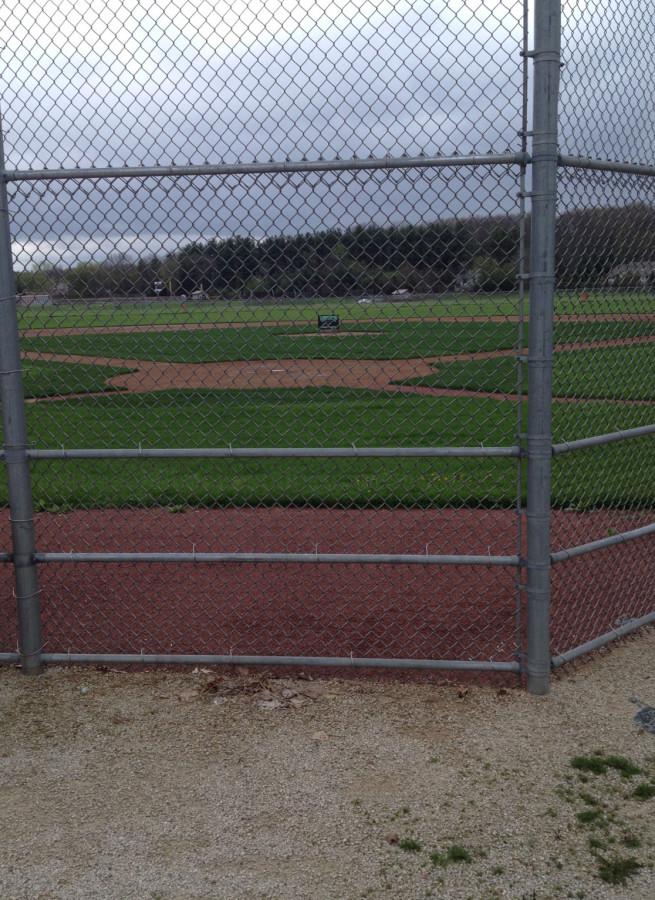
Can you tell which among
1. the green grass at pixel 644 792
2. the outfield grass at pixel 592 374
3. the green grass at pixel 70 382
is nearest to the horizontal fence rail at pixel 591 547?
the outfield grass at pixel 592 374

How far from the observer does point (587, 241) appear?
4.61 metres

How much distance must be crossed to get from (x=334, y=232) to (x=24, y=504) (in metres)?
2.09

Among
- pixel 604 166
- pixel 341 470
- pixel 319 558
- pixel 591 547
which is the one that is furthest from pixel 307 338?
pixel 591 547

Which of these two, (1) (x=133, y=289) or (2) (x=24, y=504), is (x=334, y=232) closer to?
(1) (x=133, y=289)

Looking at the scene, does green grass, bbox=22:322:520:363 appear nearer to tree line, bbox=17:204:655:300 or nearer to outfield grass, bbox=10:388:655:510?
tree line, bbox=17:204:655:300

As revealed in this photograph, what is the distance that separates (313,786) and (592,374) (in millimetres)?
4377

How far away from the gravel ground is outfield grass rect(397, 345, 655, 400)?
1880 millimetres

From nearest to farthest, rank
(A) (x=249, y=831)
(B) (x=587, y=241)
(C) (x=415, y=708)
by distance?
1. (A) (x=249, y=831)
2. (C) (x=415, y=708)
3. (B) (x=587, y=241)

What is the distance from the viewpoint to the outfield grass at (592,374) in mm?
5838

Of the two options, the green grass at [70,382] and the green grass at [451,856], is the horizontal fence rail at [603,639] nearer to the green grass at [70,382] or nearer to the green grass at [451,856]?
the green grass at [451,856]

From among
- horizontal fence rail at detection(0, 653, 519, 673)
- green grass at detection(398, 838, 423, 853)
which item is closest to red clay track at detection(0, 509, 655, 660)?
horizontal fence rail at detection(0, 653, 519, 673)

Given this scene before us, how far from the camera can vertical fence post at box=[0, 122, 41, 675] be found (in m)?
4.48

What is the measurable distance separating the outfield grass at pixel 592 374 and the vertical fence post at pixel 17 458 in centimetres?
275

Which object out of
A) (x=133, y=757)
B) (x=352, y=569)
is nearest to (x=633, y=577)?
(x=352, y=569)
